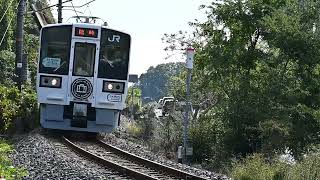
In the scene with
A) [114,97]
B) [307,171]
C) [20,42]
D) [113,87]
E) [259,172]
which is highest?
[20,42]

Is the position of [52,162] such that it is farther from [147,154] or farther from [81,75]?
[81,75]

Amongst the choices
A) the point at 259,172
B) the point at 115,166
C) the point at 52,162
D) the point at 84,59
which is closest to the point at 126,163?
the point at 115,166

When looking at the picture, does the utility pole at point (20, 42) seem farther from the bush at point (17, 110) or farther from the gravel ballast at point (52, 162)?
the gravel ballast at point (52, 162)

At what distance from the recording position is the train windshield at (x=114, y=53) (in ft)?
51.3

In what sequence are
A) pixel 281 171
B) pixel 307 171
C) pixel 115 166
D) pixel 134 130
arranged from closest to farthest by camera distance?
pixel 307 171
pixel 281 171
pixel 115 166
pixel 134 130

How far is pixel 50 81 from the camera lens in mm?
15492

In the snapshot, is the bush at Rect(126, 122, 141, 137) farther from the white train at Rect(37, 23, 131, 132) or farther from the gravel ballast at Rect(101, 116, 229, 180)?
the white train at Rect(37, 23, 131, 132)

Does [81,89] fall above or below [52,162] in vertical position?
above

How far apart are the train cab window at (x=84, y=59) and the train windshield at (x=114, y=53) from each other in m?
0.28

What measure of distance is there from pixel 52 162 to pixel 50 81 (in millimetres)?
5057

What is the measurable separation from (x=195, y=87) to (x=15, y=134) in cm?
592

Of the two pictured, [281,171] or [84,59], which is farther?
[84,59]

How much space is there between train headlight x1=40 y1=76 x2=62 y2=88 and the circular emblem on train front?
1.32ft

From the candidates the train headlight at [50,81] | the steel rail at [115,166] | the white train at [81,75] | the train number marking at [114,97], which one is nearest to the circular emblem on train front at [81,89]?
the white train at [81,75]
